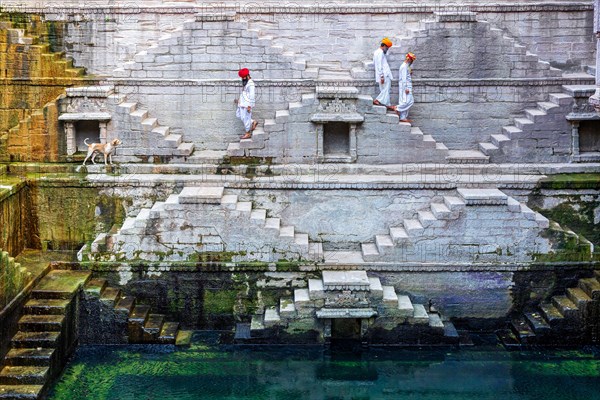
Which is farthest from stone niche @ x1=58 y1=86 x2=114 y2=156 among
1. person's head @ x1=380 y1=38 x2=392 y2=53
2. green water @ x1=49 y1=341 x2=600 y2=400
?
person's head @ x1=380 y1=38 x2=392 y2=53

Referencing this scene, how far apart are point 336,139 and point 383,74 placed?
5.86 feet

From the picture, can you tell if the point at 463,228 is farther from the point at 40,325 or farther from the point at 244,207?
the point at 40,325

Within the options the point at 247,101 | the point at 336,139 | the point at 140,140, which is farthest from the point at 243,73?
the point at 140,140

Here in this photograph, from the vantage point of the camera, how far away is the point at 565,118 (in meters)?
19.5

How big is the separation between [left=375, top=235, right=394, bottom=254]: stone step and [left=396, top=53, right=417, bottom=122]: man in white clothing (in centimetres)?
287

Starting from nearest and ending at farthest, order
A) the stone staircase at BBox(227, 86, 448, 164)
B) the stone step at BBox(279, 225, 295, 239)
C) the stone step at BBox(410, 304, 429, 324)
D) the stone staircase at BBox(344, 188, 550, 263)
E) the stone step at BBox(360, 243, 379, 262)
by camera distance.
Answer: the stone step at BBox(410, 304, 429, 324) < the stone staircase at BBox(344, 188, 550, 263) < the stone step at BBox(279, 225, 295, 239) < the stone step at BBox(360, 243, 379, 262) < the stone staircase at BBox(227, 86, 448, 164)

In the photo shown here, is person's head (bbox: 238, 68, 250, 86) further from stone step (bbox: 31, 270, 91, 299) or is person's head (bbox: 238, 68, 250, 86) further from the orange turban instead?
stone step (bbox: 31, 270, 91, 299)

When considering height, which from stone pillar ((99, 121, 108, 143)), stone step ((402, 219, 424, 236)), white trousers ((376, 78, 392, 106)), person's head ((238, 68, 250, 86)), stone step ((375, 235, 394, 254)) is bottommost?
stone step ((375, 235, 394, 254))

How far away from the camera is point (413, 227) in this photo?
17.8 metres

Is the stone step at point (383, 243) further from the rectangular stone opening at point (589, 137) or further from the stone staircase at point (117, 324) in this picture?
the rectangular stone opening at point (589, 137)

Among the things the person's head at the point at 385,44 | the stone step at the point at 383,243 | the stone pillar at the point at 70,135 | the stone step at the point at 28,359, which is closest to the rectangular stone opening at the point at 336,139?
the person's head at the point at 385,44

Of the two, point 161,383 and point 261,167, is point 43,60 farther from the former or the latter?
point 161,383

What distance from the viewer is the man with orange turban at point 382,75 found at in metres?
19.6

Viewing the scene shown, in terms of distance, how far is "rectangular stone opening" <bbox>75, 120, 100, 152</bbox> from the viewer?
1942 centimetres
